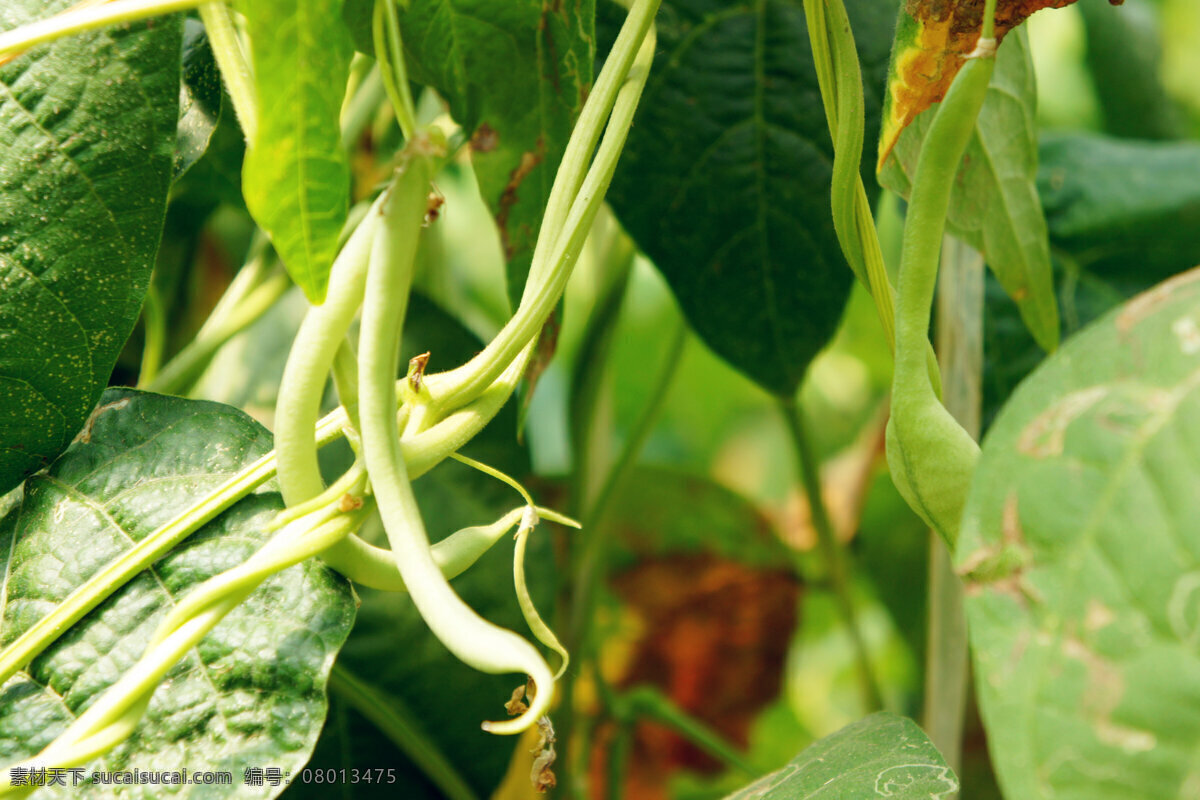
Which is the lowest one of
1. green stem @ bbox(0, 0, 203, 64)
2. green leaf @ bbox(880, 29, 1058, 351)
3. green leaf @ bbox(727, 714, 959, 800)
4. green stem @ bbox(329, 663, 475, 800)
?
green stem @ bbox(329, 663, 475, 800)

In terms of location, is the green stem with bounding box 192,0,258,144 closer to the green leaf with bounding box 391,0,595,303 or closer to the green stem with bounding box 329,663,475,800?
the green leaf with bounding box 391,0,595,303

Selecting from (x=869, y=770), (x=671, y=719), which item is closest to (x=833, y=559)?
(x=671, y=719)

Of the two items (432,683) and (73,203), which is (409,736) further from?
(73,203)

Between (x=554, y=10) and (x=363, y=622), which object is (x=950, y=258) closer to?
(x=554, y=10)

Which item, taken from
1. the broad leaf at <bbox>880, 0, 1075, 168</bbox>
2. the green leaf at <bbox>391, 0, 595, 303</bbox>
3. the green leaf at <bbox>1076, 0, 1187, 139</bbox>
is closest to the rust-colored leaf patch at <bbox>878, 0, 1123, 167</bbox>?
the broad leaf at <bbox>880, 0, 1075, 168</bbox>

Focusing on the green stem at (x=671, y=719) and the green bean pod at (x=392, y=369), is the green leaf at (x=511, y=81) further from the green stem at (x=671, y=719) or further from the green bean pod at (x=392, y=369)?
the green stem at (x=671, y=719)

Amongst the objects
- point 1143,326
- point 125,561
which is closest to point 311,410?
point 125,561
